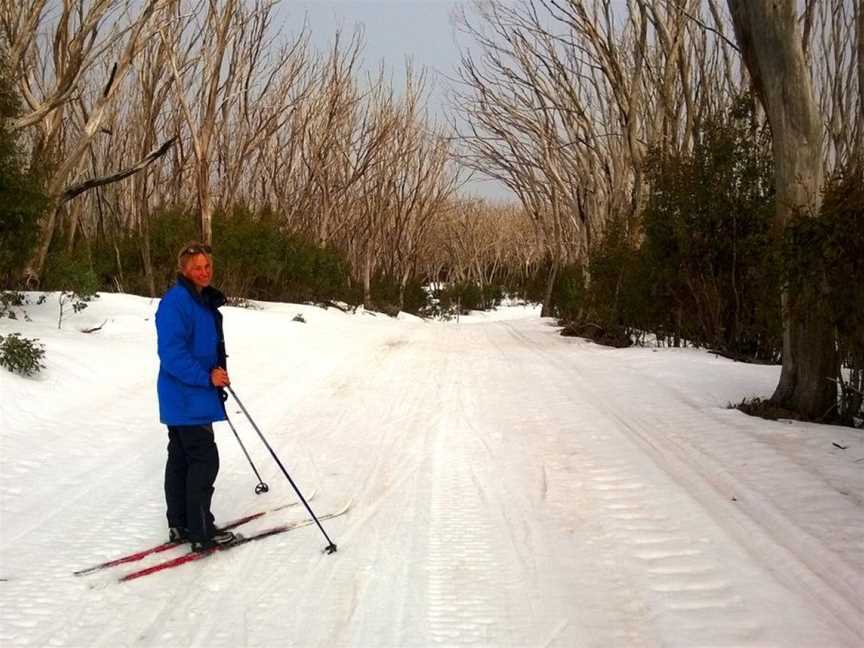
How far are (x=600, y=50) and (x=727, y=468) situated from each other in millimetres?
12468

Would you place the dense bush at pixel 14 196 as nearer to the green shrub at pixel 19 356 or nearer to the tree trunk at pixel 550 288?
the green shrub at pixel 19 356

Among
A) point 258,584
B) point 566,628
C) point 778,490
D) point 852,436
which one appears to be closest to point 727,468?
point 778,490

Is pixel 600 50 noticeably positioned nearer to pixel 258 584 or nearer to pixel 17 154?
pixel 17 154

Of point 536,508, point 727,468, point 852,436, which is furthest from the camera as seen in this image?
point 852,436

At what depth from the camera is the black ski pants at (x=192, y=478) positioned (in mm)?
3324

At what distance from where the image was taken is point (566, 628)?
8.43 ft

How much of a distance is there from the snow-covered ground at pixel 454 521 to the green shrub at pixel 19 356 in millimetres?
184

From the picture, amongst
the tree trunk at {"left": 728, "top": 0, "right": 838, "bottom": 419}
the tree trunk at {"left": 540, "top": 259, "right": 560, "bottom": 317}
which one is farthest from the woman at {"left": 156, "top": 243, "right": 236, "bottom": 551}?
the tree trunk at {"left": 540, "top": 259, "right": 560, "bottom": 317}

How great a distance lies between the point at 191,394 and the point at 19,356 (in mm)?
4373

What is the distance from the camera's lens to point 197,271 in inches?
136

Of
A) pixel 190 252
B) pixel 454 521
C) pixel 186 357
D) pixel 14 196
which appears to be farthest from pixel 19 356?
pixel 454 521

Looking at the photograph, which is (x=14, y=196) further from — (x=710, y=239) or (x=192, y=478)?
(x=710, y=239)

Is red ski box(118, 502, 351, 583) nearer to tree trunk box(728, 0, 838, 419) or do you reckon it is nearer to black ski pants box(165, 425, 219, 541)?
black ski pants box(165, 425, 219, 541)

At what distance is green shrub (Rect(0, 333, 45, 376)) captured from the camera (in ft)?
21.4
